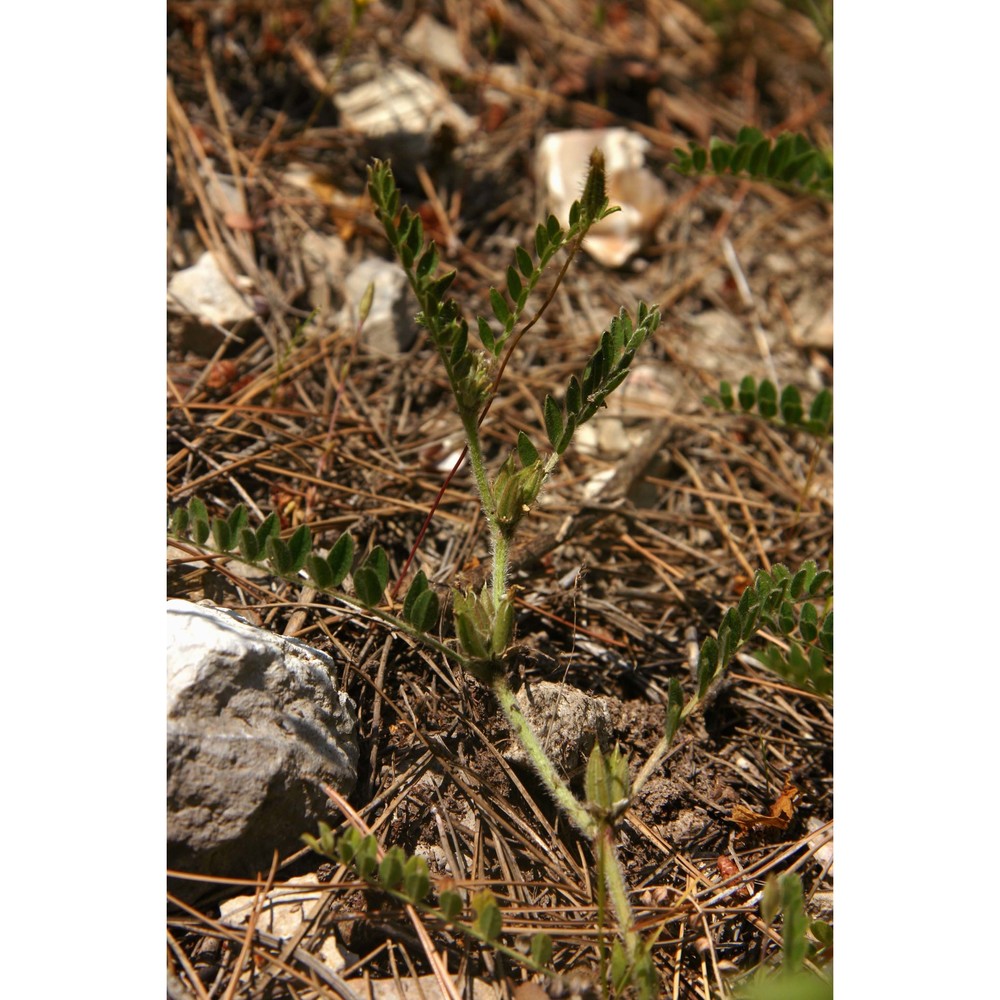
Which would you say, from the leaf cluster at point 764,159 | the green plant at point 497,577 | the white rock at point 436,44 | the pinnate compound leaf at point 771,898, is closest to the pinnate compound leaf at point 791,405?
the leaf cluster at point 764,159

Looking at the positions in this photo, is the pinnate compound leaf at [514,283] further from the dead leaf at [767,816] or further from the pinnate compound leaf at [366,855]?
the dead leaf at [767,816]

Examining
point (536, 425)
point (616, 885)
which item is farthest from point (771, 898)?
point (536, 425)

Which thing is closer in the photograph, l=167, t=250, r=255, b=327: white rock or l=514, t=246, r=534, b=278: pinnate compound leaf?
l=514, t=246, r=534, b=278: pinnate compound leaf

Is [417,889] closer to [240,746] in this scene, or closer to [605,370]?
[240,746]

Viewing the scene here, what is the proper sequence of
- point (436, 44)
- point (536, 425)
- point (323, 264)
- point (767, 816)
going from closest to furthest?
point (767, 816) < point (536, 425) < point (323, 264) < point (436, 44)

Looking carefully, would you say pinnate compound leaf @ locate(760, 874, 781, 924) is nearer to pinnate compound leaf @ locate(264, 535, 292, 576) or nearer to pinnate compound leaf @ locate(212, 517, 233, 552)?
pinnate compound leaf @ locate(264, 535, 292, 576)

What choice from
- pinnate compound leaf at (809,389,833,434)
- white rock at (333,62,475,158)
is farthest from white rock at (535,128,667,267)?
pinnate compound leaf at (809,389,833,434)
